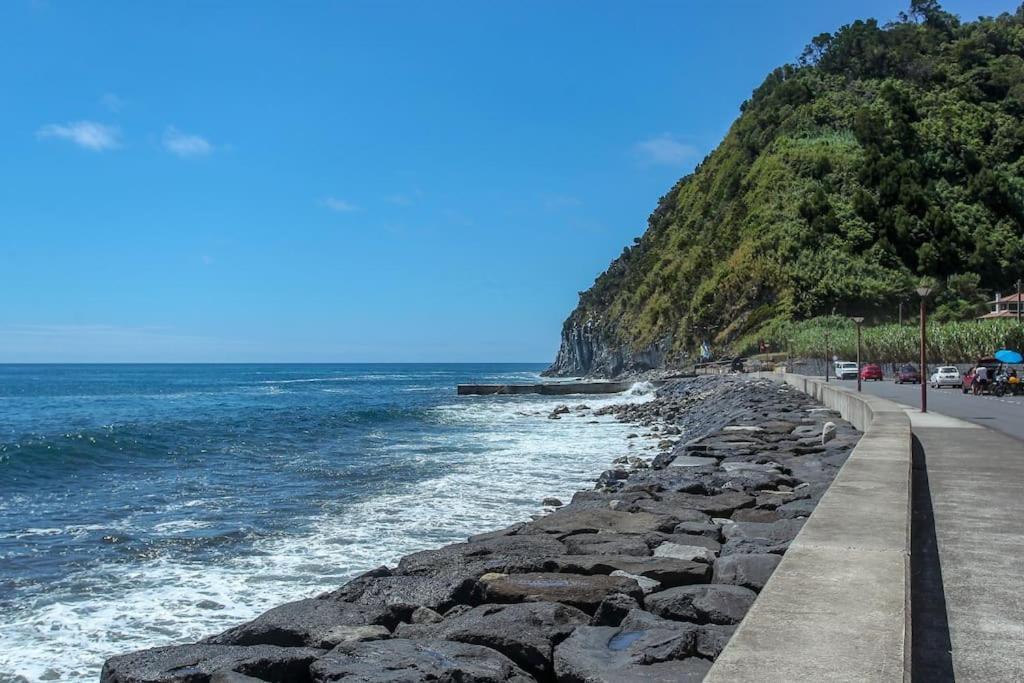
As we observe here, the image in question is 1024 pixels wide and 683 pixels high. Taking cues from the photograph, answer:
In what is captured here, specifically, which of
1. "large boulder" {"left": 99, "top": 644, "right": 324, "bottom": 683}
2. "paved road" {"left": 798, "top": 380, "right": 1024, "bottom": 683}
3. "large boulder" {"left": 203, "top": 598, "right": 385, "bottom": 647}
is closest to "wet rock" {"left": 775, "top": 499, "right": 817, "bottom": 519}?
"paved road" {"left": 798, "top": 380, "right": 1024, "bottom": 683}

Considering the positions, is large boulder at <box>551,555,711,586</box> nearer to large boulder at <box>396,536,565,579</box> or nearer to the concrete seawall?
large boulder at <box>396,536,565,579</box>

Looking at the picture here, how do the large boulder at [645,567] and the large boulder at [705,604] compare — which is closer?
the large boulder at [705,604]

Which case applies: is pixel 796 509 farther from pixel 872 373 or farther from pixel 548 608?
pixel 872 373

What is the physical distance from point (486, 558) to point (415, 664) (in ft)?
9.57

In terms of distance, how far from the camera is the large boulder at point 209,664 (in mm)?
5250

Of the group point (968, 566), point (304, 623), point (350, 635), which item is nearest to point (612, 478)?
point (968, 566)

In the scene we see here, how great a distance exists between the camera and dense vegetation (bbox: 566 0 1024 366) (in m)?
80.6

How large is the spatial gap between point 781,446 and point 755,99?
379 feet

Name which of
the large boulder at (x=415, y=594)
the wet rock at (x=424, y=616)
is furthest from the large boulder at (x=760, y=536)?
the wet rock at (x=424, y=616)

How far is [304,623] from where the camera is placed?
628 cm

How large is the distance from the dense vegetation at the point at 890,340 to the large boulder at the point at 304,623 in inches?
1972

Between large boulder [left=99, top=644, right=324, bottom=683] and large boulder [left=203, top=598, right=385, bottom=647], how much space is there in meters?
0.40

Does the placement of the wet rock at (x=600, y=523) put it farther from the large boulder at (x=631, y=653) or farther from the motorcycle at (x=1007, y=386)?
the motorcycle at (x=1007, y=386)

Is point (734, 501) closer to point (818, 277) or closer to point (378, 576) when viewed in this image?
point (378, 576)
